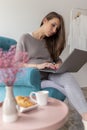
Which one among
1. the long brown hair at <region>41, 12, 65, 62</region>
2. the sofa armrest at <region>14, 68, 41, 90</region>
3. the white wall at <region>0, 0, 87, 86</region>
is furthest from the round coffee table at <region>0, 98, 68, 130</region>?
the white wall at <region>0, 0, 87, 86</region>

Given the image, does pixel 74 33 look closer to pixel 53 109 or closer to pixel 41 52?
pixel 41 52

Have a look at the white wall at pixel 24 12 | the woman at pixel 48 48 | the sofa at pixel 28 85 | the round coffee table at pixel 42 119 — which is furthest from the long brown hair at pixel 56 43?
the round coffee table at pixel 42 119

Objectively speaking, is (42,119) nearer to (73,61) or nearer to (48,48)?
(73,61)

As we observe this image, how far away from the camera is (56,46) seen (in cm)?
199

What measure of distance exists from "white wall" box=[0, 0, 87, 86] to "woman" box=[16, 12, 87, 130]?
0.66m

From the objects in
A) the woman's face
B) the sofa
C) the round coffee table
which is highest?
the woman's face

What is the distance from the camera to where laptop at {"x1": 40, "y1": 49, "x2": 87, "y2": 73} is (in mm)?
1584

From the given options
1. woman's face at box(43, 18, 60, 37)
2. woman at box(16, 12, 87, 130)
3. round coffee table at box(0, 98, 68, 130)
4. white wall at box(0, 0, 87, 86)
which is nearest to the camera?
round coffee table at box(0, 98, 68, 130)

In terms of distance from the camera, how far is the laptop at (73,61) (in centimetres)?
158

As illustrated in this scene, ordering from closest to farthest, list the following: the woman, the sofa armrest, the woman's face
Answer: the sofa armrest, the woman, the woman's face

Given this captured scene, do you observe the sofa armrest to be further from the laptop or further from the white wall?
Answer: the white wall

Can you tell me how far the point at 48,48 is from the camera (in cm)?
199

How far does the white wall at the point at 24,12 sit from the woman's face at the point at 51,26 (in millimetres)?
712

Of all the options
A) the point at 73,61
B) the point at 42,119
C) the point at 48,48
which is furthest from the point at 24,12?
the point at 42,119
